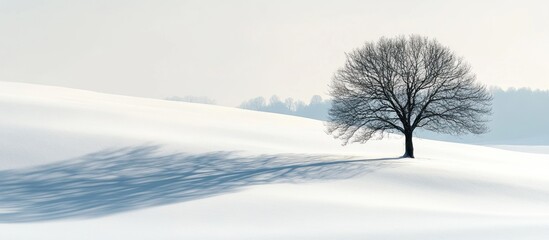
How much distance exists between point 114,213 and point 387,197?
11464 millimetres

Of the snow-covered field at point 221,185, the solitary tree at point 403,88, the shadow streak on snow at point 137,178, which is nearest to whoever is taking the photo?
the snow-covered field at point 221,185

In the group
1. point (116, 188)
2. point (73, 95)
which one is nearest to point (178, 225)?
point (116, 188)

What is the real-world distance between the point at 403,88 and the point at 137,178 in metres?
17.2

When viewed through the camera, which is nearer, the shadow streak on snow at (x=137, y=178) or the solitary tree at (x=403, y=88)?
the shadow streak on snow at (x=137, y=178)

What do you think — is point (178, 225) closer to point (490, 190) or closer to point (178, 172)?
point (178, 172)

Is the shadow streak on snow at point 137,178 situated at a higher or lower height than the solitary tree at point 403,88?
lower

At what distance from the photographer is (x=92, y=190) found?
30.6 metres

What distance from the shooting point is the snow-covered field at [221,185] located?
21.4m

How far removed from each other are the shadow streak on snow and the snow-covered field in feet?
0.26

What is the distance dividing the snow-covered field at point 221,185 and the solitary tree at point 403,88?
2.63m

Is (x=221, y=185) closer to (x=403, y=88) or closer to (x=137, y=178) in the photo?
(x=137, y=178)

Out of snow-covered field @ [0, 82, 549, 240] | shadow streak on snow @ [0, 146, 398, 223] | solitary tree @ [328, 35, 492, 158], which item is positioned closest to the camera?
snow-covered field @ [0, 82, 549, 240]

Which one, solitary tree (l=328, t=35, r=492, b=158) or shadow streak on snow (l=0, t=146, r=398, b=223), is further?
solitary tree (l=328, t=35, r=492, b=158)

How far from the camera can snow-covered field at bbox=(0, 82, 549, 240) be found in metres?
21.4
